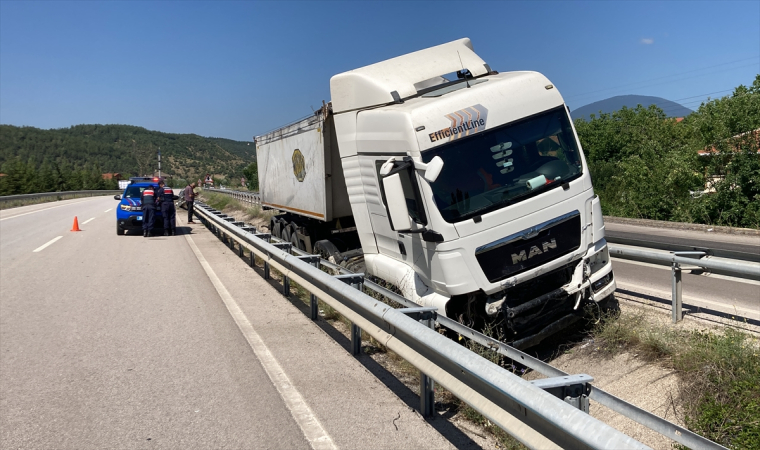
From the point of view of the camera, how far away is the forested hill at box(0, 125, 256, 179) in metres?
143

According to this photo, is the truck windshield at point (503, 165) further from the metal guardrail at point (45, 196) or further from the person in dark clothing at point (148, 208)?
the metal guardrail at point (45, 196)

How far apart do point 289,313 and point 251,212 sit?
18309mm

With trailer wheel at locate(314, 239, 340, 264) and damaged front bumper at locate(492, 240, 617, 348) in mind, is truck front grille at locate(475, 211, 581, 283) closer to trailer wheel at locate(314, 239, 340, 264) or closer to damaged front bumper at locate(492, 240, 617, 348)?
damaged front bumper at locate(492, 240, 617, 348)

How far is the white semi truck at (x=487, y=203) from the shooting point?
216 inches

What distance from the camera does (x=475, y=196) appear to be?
18.5 feet

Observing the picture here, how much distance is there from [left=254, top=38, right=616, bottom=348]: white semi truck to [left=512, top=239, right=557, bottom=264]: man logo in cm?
1

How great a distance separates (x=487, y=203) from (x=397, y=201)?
0.92 meters

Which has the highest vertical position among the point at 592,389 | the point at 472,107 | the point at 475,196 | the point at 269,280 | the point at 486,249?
the point at 472,107

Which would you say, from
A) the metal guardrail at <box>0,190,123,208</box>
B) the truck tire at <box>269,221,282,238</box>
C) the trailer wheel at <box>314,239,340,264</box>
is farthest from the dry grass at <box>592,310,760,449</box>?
the metal guardrail at <box>0,190,123,208</box>

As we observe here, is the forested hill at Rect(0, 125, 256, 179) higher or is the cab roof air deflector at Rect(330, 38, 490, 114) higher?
the forested hill at Rect(0, 125, 256, 179)

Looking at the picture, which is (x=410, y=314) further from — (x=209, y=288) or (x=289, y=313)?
(x=209, y=288)

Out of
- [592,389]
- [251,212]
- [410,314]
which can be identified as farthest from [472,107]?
[251,212]

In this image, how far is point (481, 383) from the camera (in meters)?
3.51

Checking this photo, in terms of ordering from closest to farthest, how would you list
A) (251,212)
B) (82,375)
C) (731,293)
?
(82,375), (731,293), (251,212)
